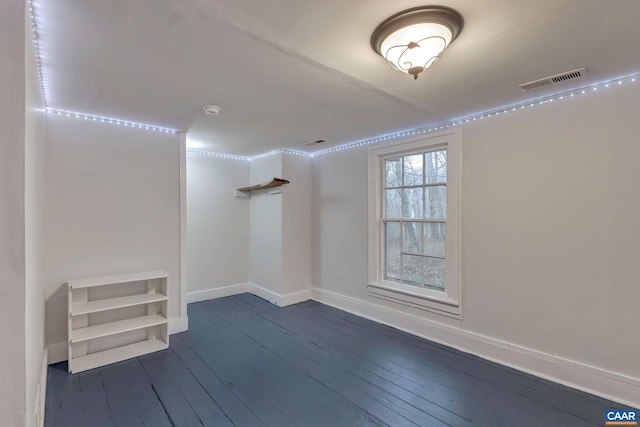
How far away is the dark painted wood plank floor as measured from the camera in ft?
6.95

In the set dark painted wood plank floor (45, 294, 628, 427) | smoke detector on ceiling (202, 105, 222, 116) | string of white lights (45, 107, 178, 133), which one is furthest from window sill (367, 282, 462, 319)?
string of white lights (45, 107, 178, 133)

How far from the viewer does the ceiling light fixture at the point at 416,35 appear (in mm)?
1482

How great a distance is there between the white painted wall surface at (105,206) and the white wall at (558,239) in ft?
10.5

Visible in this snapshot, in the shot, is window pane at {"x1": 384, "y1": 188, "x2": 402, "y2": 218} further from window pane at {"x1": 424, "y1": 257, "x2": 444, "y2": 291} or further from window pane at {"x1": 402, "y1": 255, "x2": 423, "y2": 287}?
window pane at {"x1": 424, "y1": 257, "x2": 444, "y2": 291}

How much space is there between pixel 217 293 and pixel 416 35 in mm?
4581

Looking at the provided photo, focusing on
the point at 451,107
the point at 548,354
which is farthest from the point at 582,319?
the point at 451,107

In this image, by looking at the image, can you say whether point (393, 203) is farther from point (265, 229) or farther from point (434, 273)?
point (265, 229)

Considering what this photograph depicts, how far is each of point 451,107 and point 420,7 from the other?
1.54 meters

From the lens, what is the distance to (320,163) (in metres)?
4.82

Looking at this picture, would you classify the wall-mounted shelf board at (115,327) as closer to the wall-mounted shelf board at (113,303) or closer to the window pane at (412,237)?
the wall-mounted shelf board at (113,303)

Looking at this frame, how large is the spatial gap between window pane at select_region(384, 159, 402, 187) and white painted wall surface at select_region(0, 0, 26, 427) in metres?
3.44

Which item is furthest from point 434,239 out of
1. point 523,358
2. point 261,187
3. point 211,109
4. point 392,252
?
point 211,109

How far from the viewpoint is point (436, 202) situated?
3.46m

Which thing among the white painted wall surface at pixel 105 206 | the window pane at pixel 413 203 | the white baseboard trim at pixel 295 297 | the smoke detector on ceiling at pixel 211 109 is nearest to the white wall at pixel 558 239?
the window pane at pixel 413 203
